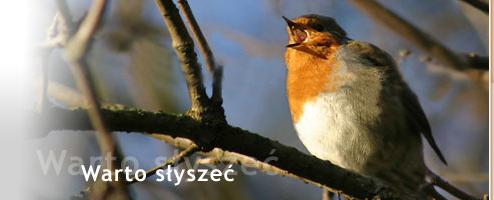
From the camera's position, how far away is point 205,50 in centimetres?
83

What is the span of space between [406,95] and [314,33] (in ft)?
0.82

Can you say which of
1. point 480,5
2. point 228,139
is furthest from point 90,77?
point 480,5

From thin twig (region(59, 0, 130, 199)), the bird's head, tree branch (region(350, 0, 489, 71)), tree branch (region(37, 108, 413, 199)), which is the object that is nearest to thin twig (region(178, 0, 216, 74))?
tree branch (region(37, 108, 413, 199))

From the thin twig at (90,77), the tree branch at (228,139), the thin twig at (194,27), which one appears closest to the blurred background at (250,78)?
the tree branch at (228,139)

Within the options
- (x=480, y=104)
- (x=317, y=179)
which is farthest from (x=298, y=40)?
(x=317, y=179)

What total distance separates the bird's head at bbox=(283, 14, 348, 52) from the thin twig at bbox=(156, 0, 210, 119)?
0.69 metres

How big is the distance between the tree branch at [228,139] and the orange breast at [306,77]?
0.36 metres

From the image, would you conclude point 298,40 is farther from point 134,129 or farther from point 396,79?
point 134,129

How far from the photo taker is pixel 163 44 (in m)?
1.22

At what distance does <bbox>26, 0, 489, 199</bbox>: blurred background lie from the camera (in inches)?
47.8

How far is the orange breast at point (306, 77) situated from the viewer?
1.53 metres

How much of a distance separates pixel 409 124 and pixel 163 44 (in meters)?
0.63

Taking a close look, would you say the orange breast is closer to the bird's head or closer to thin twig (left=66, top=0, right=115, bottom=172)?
the bird's head

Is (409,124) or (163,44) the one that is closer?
(163,44)
